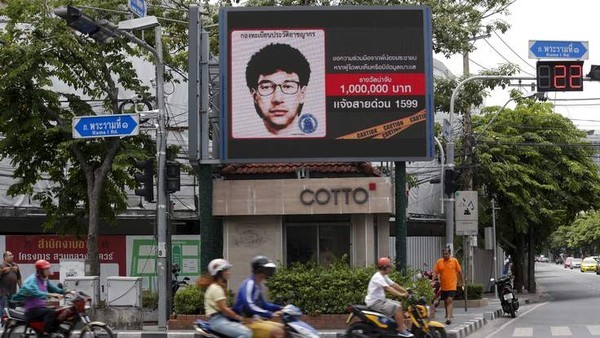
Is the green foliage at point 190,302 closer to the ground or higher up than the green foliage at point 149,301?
higher up

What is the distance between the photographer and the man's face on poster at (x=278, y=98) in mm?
19609

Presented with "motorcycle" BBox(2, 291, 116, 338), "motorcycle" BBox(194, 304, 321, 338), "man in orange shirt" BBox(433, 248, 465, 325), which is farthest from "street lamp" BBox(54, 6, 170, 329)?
"motorcycle" BBox(194, 304, 321, 338)

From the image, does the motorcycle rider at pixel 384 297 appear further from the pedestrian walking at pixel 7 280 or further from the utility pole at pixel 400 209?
the pedestrian walking at pixel 7 280

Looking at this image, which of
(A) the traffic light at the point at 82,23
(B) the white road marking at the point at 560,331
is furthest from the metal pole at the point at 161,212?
(B) the white road marking at the point at 560,331

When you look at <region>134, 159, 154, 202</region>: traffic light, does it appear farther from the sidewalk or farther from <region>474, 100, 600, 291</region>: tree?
<region>474, 100, 600, 291</region>: tree

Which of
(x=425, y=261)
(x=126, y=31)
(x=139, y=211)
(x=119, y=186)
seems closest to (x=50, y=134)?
(x=119, y=186)

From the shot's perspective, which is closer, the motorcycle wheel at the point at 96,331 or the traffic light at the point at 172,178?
the motorcycle wheel at the point at 96,331

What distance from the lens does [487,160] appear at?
114ft

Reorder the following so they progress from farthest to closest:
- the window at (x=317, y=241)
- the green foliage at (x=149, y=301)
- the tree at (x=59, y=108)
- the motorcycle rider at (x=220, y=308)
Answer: the green foliage at (x=149, y=301) → the tree at (x=59, y=108) → the window at (x=317, y=241) → the motorcycle rider at (x=220, y=308)

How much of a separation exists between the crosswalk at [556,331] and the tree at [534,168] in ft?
51.2

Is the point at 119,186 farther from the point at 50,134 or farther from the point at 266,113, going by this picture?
the point at 266,113

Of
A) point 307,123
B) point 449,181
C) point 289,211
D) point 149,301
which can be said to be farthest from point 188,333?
point 449,181

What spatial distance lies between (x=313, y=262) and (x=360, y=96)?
13.0ft

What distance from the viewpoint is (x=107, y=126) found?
18391mm
